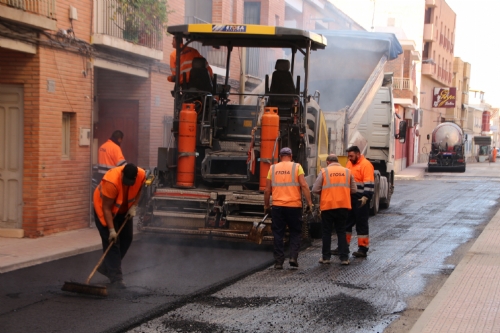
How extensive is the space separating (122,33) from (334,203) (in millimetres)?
5898

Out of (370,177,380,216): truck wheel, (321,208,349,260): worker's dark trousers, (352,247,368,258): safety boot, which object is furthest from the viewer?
(370,177,380,216): truck wheel

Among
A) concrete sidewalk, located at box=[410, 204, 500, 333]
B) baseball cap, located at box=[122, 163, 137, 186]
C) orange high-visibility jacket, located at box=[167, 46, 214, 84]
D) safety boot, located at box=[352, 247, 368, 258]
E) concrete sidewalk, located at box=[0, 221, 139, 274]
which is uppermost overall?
orange high-visibility jacket, located at box=[167, 46, 214, 84]

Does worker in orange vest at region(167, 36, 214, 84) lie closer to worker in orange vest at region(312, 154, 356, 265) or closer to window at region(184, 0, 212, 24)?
worker in orange vest at region(312, 154, 356, 265)

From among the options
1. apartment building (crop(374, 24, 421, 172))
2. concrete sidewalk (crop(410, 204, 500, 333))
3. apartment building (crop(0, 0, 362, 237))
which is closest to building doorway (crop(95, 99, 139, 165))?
apartment building (crop(0, 0, 362, 237))

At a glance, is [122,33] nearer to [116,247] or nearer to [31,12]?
[31,12]

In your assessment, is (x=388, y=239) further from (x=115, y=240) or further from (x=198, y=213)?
(x=115, y=240)

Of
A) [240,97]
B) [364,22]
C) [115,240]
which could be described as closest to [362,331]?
[115,240]

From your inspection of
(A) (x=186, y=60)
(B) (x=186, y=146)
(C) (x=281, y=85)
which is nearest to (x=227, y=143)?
(B) (x=186, y=146)

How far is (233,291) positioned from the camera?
7.51 m

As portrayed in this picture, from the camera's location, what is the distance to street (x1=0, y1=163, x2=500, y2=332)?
20.3ft

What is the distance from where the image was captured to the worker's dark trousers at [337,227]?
9438 mm

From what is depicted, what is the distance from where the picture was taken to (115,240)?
7.47m

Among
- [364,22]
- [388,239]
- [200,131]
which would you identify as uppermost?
[364,22]

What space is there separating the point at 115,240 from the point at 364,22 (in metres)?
48.9
